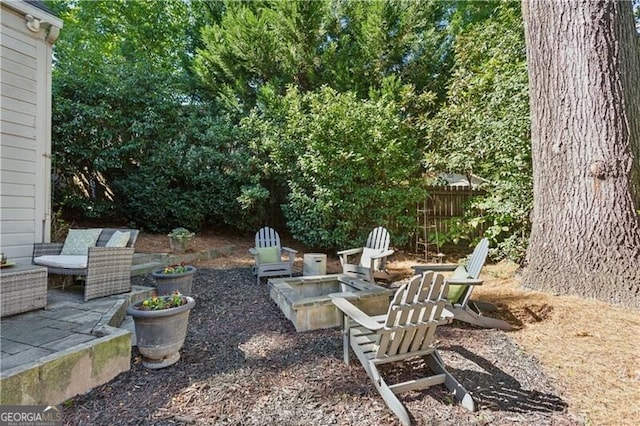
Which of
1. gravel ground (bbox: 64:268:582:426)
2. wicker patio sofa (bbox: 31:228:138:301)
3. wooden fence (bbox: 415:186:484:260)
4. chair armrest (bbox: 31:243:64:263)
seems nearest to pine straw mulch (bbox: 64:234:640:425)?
gravel ground (bbox: 64:268:582:426)

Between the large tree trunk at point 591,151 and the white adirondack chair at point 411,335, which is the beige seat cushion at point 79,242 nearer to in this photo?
the white adirondack chair at point 411,335

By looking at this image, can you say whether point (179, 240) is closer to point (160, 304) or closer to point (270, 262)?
point (270, 262)

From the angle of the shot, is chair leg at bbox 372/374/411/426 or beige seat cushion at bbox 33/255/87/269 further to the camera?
beige seat cushion at bbox 33/255/87/269

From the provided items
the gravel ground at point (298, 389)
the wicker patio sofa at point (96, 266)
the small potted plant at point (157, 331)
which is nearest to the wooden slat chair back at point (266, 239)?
the wicker patio sofa at point (96, 266)

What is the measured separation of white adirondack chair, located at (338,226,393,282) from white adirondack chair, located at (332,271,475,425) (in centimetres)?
202

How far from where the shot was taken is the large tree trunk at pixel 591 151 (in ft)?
11.0

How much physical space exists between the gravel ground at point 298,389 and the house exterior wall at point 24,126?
2.45 meters

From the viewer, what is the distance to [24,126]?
364cm

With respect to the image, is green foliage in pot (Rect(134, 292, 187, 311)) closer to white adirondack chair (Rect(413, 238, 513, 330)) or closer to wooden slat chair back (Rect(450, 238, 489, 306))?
white adirondack chair (Rect(413, 238, 513, 330))

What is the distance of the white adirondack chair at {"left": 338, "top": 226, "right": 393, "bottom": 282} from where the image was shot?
423 centimetres

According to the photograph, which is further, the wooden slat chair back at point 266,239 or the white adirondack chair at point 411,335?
the wooden slat chair back at point 266,239

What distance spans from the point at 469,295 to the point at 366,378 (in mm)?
1491

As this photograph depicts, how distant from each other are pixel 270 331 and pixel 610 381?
2509 millimetres

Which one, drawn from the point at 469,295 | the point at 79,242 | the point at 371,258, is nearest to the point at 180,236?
the point at 79,242
